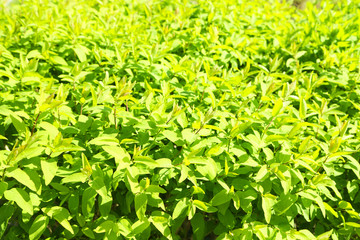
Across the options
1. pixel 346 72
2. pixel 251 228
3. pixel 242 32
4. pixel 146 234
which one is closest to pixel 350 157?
pixel 251 228

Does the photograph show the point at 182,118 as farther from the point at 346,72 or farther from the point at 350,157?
the point at 346,72

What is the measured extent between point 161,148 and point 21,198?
71 cm

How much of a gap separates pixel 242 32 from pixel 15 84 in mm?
1898

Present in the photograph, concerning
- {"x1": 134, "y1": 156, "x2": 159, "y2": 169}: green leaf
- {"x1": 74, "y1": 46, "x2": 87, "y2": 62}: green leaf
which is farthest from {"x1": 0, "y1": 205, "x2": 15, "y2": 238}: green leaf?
{"x1": 74, "y1": 46, "x2": 87, "y2": 62}: green leaf

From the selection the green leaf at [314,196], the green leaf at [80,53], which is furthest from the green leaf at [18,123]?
the green leaf at [314,196]

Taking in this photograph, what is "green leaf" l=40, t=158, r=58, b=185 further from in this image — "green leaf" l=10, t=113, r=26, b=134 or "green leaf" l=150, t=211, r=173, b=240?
"green leaf" l=150, t=211, r=173, b=240

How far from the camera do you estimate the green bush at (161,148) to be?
1.65 metres

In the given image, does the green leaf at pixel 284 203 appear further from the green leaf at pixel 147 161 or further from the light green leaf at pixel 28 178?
the light green leaf at pixel 28 178

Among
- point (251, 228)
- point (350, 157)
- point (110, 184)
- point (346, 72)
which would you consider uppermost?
point (346, 72)

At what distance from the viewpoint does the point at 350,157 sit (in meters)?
1.91

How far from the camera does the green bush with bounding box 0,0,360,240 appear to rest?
64.9 inches

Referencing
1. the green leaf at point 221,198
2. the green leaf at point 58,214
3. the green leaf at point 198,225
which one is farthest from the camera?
the green leaf at point 198,225

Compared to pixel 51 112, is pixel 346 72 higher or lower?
higher

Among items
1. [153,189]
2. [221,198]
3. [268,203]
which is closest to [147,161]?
[153,189]
